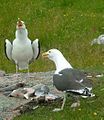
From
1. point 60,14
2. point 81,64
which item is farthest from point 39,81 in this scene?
point 60,14

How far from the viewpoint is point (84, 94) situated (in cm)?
1066

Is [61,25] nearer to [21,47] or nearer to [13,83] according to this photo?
[21,47]

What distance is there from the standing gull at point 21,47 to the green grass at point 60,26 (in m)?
3.10

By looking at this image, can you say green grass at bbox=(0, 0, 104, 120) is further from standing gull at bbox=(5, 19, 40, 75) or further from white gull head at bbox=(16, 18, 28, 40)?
white gull head at bbox=(16, 18, 28, 40)

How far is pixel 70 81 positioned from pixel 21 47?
4.97m

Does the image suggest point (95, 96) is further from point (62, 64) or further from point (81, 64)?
point (81, 64)

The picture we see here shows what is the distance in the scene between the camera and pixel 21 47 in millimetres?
15734

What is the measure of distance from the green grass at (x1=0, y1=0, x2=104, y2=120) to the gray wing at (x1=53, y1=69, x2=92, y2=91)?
768cm

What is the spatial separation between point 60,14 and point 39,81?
14865mm

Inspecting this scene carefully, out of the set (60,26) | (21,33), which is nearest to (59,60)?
(21,33)

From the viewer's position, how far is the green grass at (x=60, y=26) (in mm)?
21453

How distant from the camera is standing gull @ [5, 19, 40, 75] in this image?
15773 mm

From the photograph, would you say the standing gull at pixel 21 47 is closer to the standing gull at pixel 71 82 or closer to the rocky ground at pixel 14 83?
the rocky ground at pixel 14 83

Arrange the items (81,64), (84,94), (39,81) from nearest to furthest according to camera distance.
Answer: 1. (84,94)
2. (39,81)
3. (81,64)
